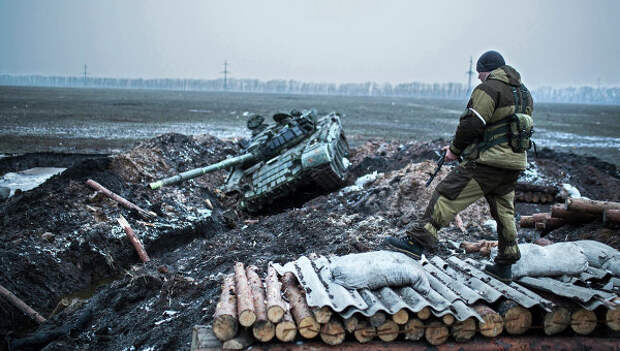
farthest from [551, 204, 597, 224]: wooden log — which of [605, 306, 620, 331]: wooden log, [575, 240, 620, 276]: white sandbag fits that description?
[605, 306, 620, 331]: wooden log

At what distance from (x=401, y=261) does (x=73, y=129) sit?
29075 mm

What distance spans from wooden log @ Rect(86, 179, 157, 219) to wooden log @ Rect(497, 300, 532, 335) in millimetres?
8970

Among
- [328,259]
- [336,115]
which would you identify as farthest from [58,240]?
[336,115]

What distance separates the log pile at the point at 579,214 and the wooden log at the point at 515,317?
11.2 ft

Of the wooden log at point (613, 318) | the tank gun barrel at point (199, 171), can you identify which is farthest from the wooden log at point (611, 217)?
the tank gun barrel at point (199, 171)

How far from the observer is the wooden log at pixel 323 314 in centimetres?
441

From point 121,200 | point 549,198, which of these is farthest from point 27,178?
point 549,198

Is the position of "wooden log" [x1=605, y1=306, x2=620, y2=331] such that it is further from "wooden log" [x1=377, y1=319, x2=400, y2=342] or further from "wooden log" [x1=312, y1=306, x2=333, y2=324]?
"wooden log" [x1=312, y1=306, x2=333, y2=324]

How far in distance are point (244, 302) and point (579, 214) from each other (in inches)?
231

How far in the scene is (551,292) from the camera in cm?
500

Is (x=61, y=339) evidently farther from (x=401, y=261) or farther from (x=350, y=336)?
(x=401, y=261)

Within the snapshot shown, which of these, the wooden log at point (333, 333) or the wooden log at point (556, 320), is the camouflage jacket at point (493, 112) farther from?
the wooden log at point (333, 333)

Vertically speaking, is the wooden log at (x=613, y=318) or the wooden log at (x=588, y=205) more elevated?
the wooden log at (x=588, y=205)

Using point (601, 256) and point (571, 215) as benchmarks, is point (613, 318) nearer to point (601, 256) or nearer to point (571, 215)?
point (601, 256)
